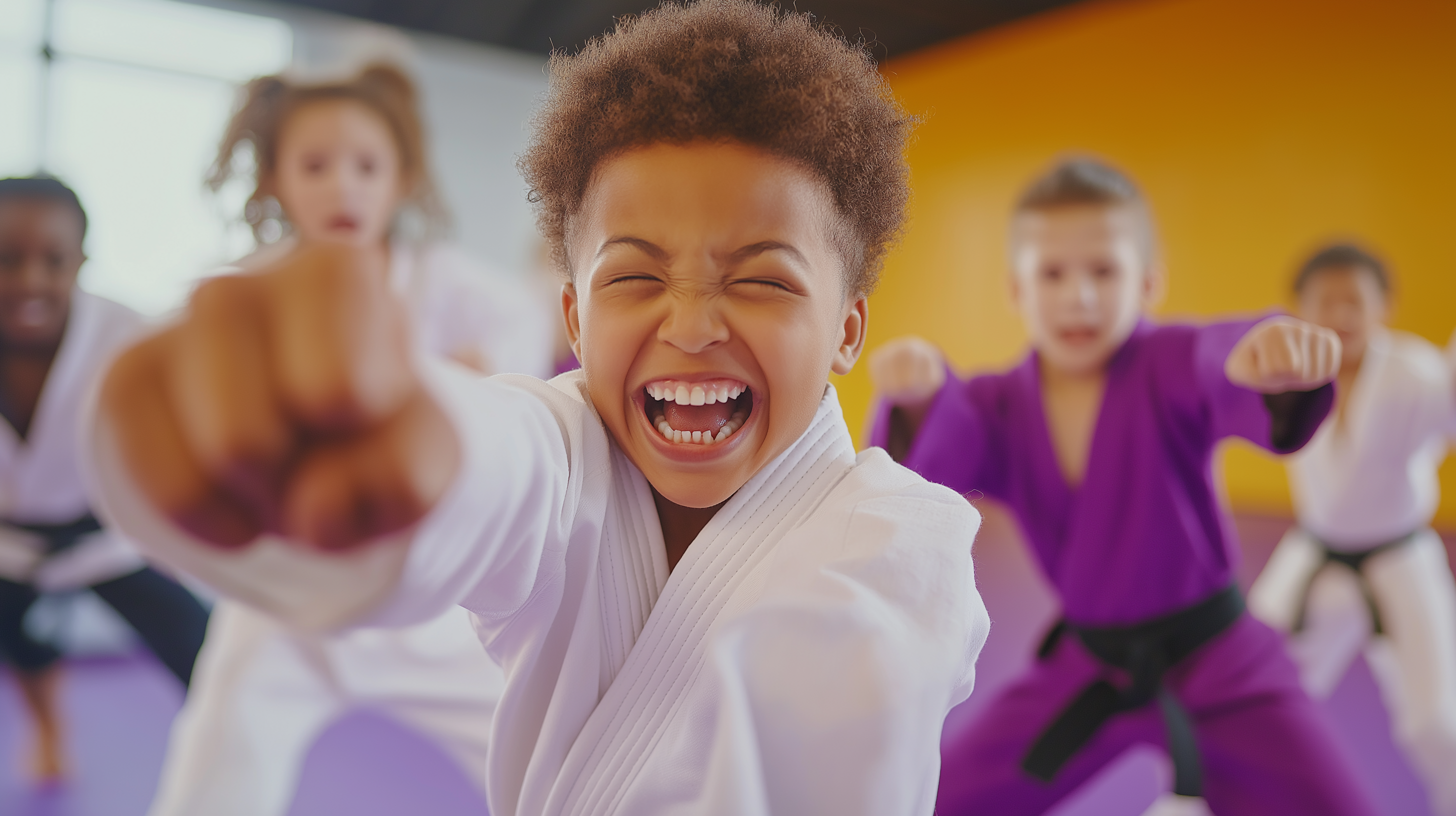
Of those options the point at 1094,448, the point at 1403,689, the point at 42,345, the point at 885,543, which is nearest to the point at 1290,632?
the point at 1403,689

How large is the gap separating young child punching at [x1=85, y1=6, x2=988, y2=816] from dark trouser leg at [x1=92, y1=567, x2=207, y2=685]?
5.58 feet

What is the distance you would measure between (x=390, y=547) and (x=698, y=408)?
0.37 meters

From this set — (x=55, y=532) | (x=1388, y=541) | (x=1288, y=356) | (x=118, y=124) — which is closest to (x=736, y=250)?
(x=1288, y=356)

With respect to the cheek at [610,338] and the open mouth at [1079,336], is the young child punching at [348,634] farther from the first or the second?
the open mouth at [1079,336]

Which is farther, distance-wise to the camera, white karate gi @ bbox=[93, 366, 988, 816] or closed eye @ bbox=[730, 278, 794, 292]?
closed eye @ bbox=[730, 278, 794, 292]

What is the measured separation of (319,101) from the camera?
2.20m

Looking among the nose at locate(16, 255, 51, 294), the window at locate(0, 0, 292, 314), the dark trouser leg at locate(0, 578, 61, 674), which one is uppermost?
the window at locate(0, 0, 292, 314)

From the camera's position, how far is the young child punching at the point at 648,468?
19.9 inches

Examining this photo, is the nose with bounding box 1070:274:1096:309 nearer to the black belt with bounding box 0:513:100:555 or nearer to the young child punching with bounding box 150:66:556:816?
the young child punching with bounding box 150:66:556:816

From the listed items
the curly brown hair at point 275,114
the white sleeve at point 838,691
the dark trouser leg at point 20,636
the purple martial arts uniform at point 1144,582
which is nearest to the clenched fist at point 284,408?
the white sleeve at point 838,691

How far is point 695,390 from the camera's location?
838 mm

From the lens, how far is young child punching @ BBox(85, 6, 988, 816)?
1.66 ft

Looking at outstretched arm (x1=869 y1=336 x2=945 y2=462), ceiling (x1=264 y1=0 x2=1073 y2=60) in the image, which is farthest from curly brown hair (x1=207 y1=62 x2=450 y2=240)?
ceiling (x1=264 y1=0 x2=1073 y2=60)

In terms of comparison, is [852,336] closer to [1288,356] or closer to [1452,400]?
[1288,356]
